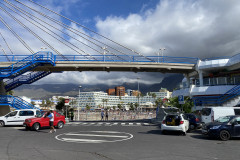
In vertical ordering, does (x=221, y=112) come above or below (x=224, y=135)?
above

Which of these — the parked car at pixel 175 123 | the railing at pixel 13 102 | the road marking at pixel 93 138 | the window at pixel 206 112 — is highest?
the railing at pixel 13 102

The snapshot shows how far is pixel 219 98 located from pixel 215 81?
4016 mm

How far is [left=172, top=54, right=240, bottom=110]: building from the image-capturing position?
25698 mm

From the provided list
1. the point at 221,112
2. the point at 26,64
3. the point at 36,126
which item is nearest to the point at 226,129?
the point at 221,112

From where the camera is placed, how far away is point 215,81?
28516 millimetres

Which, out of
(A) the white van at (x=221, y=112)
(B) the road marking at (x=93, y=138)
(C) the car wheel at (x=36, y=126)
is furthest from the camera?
(C) the car wheel at (x=36, y=126)

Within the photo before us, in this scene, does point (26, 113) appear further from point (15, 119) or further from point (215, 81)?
point (215, 81)

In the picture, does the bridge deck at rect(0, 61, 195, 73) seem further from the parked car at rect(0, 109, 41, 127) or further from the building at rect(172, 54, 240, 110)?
the parked car at rect(0, 109, 41, 127)

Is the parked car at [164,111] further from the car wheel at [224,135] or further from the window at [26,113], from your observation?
the window at [26,113]

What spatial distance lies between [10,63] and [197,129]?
2313 cm

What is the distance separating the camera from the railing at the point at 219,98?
2344cm

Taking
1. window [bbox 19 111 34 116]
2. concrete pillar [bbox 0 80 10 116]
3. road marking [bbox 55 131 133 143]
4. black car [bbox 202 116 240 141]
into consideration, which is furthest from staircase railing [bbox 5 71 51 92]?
black car [bbox 202 116 240 141]

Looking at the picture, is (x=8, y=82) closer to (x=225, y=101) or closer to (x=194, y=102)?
(x=194, y=102)

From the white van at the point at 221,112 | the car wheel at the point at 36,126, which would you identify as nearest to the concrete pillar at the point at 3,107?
the car wheel at the point at 36,126
